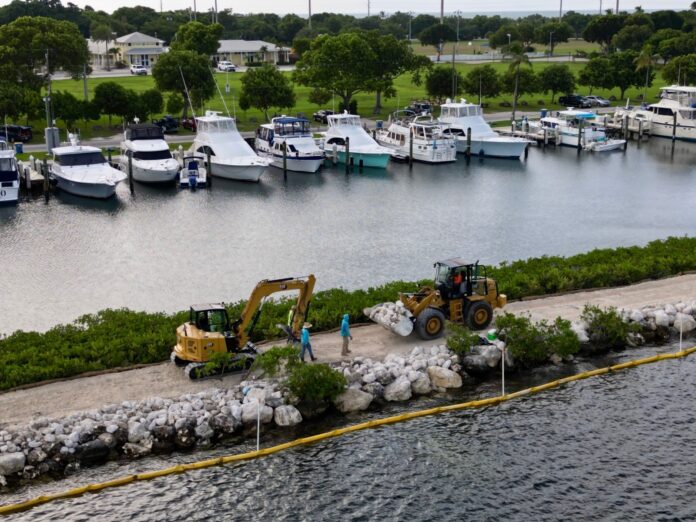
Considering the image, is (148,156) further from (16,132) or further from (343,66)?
(343,66)

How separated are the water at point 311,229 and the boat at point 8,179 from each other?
0.96 meters

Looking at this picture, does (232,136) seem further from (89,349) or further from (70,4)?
(70,4)

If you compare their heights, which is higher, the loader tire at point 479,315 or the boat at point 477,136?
the boat at point 477,136

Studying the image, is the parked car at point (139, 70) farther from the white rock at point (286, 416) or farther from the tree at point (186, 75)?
the white rock at point (286, 416)

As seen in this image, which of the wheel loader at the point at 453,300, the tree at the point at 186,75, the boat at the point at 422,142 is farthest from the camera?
the tree at the point at 186,75

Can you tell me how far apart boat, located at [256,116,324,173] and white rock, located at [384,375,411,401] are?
38.9 meters

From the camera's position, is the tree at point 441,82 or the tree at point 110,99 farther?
the tree at point 441,82

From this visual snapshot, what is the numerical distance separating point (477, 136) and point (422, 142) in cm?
646

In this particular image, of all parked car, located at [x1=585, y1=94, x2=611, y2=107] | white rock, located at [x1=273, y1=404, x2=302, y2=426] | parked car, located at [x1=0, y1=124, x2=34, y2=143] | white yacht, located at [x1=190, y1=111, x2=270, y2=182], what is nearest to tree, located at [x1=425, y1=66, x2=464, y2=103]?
parked car, located at [x1=585, y1=94, x2=611, y2=107]

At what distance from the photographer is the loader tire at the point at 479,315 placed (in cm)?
2992

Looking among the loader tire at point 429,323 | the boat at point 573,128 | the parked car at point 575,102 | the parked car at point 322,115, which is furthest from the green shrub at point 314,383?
the parked car at point 575,102

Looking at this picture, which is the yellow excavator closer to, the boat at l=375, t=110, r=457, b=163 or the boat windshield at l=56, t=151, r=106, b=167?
the boat windshield at l=56, t=151, r=106, b=167

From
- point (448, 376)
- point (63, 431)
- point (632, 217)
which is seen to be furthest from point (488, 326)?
point (632, 217)

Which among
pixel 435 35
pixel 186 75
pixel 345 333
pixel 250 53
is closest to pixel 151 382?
pixel 345 333
